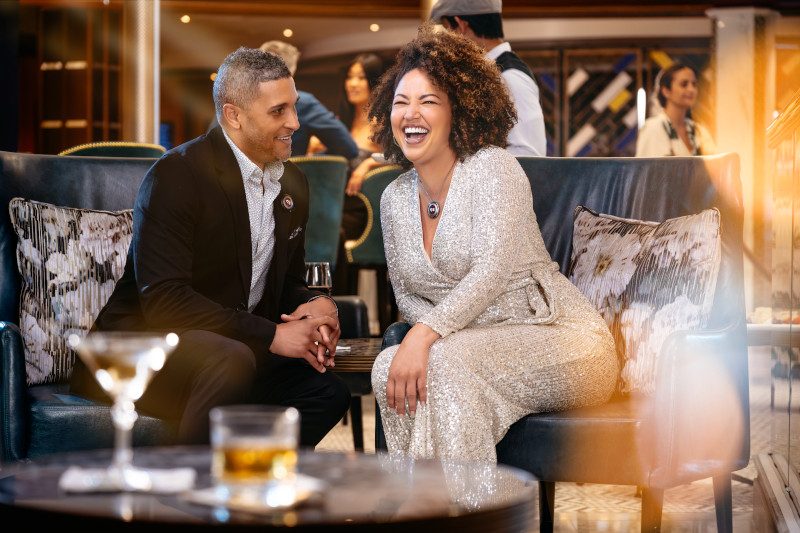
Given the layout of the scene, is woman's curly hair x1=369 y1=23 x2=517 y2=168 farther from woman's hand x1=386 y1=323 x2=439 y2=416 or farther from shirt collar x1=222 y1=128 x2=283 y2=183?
woman's hand x1=386 y1=323 x2=439 y2=416

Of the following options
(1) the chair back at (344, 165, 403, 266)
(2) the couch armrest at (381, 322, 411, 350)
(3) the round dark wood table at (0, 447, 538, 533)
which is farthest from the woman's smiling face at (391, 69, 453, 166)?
(1) the chair back at (344, 165, 403, 266)

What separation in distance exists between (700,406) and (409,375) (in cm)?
66

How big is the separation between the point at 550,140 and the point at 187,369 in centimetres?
787

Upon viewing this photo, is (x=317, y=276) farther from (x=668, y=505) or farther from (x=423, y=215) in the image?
(x=668, y=505)

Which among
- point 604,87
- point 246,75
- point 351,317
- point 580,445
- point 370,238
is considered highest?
point 604,87

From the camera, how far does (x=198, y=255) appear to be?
2521 mm

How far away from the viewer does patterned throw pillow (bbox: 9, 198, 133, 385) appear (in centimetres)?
272

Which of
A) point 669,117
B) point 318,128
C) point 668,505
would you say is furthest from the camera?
point 669,117

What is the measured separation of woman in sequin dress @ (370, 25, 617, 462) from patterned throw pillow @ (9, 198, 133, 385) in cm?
77

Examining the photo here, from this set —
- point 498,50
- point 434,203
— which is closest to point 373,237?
point 498,50

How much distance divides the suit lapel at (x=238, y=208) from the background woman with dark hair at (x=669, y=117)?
3.84 m

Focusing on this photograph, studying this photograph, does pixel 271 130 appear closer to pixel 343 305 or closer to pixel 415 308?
pixel 415 308

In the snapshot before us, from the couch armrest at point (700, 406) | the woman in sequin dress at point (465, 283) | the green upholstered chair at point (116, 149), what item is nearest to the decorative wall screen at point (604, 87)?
the green upholstered chair at point (116, 149)

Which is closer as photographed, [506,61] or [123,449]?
[123,449]
